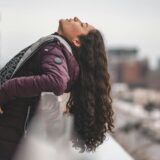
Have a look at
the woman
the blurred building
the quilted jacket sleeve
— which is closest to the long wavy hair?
the woman

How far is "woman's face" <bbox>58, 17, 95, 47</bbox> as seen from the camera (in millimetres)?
2135

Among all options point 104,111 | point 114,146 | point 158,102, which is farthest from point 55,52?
point 158,102

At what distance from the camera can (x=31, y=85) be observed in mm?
2035

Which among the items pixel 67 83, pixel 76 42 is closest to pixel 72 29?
pixel 76 42

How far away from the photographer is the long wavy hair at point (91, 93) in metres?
2.18

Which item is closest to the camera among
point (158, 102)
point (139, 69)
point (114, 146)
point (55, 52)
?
point (55, 52)

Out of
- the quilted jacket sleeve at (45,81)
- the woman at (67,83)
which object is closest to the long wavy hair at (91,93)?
the woman at (67,83)

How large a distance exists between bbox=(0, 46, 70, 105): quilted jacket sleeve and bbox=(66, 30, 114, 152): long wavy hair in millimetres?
123

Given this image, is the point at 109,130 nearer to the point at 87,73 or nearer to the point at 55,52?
the point at 87,73

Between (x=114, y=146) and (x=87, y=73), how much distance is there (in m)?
0.69

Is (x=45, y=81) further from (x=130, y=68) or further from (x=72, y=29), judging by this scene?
(x=130, y=68)

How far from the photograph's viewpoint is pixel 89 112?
2186 mm

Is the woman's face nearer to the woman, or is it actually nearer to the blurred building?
the woman

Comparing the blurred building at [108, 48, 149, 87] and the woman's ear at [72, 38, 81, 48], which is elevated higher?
the woman's ear at [72, 38, 81, 48]
